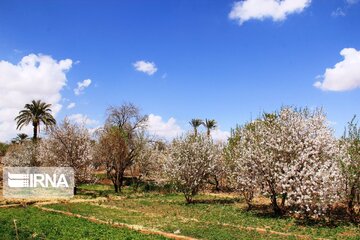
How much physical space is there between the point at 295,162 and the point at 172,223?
853 centimetres

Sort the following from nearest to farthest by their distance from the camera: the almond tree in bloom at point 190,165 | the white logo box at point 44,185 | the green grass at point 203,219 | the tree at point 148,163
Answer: the green grass at point 203,219 → the almond tree in bloom at point 190,165 → the white logo box at point 44,185 → the tree at point 148,163

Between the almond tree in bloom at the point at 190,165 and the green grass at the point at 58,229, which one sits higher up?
the almond tree in bloom at the point at 190,165

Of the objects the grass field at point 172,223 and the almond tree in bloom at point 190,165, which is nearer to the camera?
the grass field at point 172,223

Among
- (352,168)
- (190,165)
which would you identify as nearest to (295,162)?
(352,168)

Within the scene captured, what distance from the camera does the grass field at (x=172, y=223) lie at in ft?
64.2

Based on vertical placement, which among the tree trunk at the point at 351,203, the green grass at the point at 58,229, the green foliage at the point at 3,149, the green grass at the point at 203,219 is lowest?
the green grass at the point at 203,219

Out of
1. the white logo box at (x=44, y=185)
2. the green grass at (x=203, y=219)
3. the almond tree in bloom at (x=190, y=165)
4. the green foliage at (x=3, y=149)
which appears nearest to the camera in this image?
the green grass at (x=203, y=219)

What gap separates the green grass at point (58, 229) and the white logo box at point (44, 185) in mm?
15083

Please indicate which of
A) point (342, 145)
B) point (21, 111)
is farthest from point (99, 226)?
point (21, 111)

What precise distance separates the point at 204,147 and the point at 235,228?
47.3 feet

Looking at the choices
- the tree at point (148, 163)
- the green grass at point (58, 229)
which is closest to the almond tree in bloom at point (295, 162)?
the green grass at point (58, 229)

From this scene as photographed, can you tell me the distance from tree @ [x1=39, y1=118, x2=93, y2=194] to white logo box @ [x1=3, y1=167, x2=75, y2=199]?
34.3 inches

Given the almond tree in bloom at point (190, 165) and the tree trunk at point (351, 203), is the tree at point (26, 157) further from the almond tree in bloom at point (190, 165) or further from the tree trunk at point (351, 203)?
the tree trunk at point (351, 203)

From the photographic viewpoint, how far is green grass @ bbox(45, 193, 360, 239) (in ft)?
66.5
